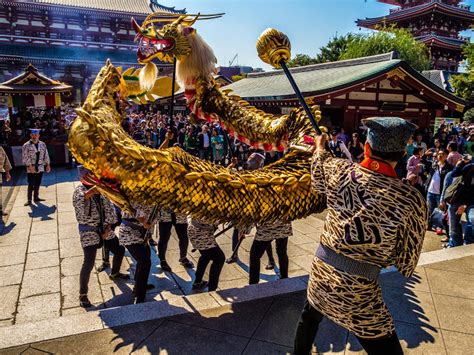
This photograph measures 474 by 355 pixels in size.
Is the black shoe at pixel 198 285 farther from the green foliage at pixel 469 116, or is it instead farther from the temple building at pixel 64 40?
the temple building at pixel 64 40

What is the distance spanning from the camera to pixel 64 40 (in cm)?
2598

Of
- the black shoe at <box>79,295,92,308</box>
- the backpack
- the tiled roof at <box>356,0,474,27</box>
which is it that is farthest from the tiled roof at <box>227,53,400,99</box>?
the tiled roof at <box>356,0,474,27</box>

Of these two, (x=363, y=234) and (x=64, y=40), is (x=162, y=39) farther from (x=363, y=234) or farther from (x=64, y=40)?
(x=64, y=40)

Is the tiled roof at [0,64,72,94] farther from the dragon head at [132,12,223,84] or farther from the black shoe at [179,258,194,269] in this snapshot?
the dragon head at [132,12,223,84]

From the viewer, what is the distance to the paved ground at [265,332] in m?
2.78

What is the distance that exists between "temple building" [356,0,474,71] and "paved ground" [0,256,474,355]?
1420 inches

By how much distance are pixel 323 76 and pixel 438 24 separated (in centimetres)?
2782

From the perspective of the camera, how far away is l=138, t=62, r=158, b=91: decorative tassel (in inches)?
119

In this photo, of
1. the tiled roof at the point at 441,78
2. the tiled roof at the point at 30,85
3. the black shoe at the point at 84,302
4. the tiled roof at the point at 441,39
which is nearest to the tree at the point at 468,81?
the tiled roof at the point at 441,78

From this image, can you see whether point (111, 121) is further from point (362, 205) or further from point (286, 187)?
point (362, 205)

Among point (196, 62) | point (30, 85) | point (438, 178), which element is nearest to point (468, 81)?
point (438, 178)

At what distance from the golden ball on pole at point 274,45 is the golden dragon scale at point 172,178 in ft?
3.07

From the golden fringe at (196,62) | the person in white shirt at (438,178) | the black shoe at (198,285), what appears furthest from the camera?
the person in white shirt at (438,178)

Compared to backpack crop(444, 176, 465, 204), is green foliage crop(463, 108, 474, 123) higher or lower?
higher
